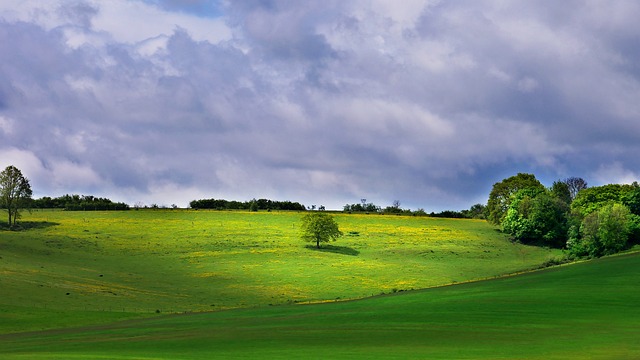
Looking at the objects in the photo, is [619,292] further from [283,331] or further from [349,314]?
[283,331]

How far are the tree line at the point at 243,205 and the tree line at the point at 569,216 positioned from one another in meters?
52.3

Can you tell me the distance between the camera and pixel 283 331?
154ft

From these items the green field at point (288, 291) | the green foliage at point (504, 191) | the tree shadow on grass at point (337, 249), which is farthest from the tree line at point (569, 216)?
the tree shadow on grass at point (337, 249)

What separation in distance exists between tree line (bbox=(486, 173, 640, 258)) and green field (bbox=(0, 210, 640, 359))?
16.5ft

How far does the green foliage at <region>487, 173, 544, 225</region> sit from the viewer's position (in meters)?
156

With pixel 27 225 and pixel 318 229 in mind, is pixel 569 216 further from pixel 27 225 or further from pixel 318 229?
pixel 27 225

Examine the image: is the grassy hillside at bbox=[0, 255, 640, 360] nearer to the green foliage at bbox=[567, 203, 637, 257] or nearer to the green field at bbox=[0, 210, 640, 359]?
the green field at bbox=[0, 210, 640, 359]

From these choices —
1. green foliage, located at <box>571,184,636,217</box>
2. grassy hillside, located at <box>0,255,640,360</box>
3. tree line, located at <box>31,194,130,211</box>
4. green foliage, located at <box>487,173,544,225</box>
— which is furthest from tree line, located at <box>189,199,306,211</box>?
grassy hillside, located at <box>0,255,640,360</box>

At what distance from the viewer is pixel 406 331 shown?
150 ft

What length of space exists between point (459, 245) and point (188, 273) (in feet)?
165

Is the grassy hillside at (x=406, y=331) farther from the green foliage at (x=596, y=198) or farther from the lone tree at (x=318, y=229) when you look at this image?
the green foliage at (x=596, y=198)

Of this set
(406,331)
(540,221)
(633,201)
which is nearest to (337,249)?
(540,221)

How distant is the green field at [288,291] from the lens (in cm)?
4037

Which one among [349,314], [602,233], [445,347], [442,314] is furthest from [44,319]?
[602,233]
